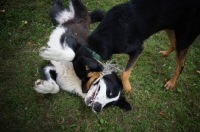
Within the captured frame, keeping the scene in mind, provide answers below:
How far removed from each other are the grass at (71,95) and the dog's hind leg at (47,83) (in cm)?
24

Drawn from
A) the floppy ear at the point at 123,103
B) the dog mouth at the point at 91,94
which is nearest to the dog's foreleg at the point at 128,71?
the floppy ear at the point at 123,103

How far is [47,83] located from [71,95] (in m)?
0.57

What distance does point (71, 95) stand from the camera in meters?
3.58

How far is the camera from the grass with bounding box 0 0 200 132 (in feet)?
10.7

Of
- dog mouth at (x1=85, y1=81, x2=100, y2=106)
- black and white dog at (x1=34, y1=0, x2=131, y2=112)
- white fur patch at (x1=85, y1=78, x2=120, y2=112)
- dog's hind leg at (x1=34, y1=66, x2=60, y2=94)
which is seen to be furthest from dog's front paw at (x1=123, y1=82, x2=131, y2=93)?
dog's hind leg at (x1=34, y1=66, x2=60, y2=94)

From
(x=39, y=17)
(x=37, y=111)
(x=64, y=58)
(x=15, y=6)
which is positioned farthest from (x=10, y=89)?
(x=15, y=6)

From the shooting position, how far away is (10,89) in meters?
3.48

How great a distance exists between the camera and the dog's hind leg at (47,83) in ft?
10.5

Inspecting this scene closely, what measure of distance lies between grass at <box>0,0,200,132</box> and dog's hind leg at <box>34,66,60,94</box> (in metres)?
0.24

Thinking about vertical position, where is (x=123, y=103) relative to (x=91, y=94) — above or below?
below

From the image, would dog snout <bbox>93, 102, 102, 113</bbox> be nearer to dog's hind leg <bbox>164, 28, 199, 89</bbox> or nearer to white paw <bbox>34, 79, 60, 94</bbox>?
white paw <bbox>34, 79, 60, 94</bbox>

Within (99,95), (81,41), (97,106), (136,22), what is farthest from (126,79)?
(81,41)

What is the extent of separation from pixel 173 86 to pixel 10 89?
3.04 meters

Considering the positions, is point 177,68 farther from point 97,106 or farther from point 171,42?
point 97,106
